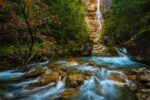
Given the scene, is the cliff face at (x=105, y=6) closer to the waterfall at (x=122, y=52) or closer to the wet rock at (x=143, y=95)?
the waterfall at (x=122, y=52)

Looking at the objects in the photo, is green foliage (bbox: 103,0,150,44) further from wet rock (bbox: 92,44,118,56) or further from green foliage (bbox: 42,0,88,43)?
green foliage (bbox: 42,0,88,43)

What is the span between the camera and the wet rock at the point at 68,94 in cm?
727

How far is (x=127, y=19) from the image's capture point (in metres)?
18.1

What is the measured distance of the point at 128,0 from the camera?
17.5m

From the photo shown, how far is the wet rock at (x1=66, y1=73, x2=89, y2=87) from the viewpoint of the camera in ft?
26.3

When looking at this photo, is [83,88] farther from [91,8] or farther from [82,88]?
[91,8]

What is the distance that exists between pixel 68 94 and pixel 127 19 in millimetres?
11887

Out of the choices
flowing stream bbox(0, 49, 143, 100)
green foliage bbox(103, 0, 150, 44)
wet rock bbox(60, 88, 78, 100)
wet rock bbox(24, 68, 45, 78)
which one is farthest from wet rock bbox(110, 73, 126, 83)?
green foliage bbox(103, 0, 150, 44)

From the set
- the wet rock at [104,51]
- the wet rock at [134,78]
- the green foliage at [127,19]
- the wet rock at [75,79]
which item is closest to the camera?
the wet rock at [75,79]

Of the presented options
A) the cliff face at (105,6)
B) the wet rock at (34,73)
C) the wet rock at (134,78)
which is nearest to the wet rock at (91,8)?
the cliff face at (105,6)

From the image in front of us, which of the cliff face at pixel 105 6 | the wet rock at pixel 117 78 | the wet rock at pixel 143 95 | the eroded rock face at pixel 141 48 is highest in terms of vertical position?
the cliff face at pixel 105 6

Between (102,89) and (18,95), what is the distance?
8.78 feet

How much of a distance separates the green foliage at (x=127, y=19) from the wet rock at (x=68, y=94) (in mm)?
8539

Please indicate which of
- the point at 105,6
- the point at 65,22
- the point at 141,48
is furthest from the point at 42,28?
the point at 105,6
